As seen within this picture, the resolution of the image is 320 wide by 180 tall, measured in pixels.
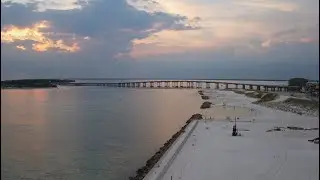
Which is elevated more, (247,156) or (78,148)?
(247,156)

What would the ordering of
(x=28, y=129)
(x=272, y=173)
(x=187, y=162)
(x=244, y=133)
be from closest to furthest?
(x=272, y=173) → (x=187, y=162) → (x=244, y=133) → (x=28, y=129)

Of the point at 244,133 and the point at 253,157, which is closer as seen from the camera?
the point at 253,157

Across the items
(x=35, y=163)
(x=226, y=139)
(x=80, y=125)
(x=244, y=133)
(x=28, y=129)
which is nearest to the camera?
(x=35, y=163)

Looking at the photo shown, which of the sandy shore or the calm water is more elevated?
the sandy shore

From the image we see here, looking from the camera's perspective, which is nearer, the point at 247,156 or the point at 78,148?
the point at 247,156

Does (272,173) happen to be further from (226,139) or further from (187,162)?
(226,139)

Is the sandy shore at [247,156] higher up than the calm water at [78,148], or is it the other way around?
the sandy shore at [247,156]

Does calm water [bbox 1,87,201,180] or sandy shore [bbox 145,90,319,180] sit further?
calm water [bbox 1,87,201,180]

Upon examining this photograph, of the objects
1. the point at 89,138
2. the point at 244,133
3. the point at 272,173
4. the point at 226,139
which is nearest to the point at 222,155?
the point at 272,173

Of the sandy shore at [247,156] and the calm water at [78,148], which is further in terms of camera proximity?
the calm water at [78,148]

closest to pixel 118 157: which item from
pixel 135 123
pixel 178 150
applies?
pixel 178 150
